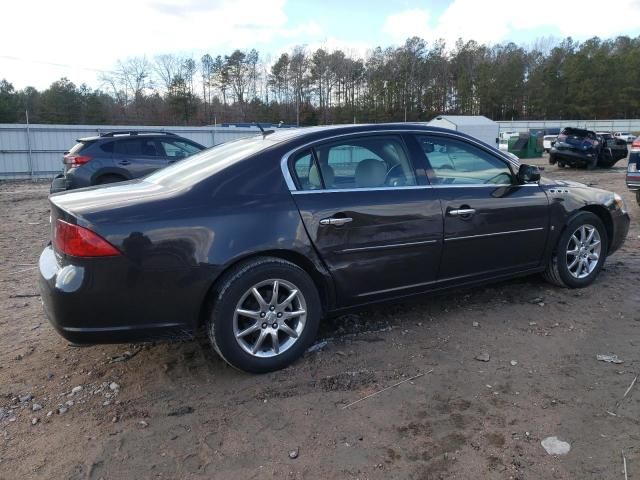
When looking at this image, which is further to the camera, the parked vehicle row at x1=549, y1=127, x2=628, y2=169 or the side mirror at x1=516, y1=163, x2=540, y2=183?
the parked vehicle row at x1=549, y1=127, x2=628, y2=169

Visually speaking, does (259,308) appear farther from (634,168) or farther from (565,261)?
(634,168)

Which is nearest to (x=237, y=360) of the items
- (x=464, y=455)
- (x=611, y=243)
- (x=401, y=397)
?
(x=401, y=397)

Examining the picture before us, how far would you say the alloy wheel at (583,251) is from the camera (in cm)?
484

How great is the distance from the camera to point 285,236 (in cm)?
334

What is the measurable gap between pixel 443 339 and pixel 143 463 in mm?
2240

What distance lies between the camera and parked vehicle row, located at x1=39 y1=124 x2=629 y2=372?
301cm

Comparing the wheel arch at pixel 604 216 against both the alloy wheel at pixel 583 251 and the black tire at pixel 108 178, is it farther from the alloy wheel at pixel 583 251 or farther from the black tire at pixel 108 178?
the black tire at pixel 108 178

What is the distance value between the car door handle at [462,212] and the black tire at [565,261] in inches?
46.9

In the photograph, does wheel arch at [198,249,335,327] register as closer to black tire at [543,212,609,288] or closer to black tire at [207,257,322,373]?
black tire at [207,257,322,373]

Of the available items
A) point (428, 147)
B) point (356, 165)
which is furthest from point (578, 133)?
point (356, 165)

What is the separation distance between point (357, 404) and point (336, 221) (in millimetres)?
1171

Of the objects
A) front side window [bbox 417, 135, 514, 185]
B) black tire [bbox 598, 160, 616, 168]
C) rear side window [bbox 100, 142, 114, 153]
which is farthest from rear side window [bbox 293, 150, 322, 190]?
black tire [bbox 598, 160, 616, 168]

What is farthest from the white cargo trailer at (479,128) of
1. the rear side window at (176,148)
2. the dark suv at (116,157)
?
the dark suv at (116,157)

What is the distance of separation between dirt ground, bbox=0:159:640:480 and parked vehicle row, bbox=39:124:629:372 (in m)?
0.34
